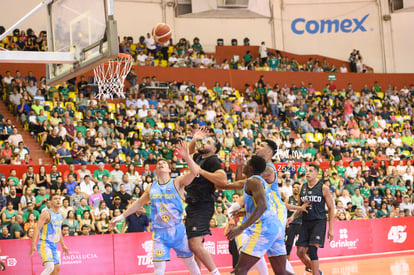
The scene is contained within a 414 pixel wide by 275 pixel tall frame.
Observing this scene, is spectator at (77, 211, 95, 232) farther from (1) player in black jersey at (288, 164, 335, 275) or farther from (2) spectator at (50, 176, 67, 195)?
(1) player in black jersey at (288, 164, 335, 275)

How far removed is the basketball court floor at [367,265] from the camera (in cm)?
Answer: 1261

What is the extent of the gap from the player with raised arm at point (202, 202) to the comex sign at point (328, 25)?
1084 inches

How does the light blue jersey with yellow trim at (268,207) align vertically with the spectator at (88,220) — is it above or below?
above

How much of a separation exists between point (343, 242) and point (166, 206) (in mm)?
9864

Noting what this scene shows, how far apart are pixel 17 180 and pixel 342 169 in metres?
11.8

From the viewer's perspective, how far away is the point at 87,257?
44.3 ft

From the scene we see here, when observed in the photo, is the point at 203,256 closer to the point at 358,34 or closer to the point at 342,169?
the point at 342,169

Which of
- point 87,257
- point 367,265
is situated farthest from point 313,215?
point 87,257

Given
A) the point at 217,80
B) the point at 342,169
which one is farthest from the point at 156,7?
the point at 342,169

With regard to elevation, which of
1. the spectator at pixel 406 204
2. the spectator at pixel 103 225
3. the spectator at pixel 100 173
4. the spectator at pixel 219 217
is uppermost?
the spectator at pixel 100 173

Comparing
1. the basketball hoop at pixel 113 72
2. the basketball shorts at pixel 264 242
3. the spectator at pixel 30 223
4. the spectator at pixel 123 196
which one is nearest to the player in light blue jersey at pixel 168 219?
the basketball shorts at pixel 264 242

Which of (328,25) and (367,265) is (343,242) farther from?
(328,25)

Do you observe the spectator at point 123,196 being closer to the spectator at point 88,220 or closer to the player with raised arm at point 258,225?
the spectator at point 88,220

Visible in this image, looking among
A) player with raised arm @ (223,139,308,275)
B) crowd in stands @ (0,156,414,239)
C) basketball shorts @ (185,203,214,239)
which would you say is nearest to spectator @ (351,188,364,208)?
crowd in stands @ (0,156,414,239)
